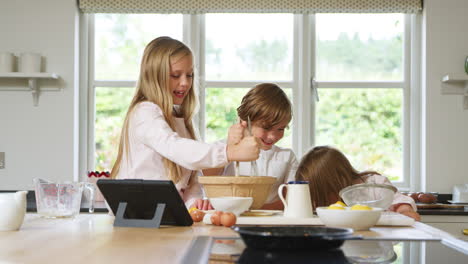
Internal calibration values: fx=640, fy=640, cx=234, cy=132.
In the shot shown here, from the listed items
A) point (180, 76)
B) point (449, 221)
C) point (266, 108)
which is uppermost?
point (180, 76)

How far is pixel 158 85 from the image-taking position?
7.27ft

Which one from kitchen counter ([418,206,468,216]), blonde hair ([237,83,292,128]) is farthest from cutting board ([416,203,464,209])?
blonde hair ([237,83,292,128])

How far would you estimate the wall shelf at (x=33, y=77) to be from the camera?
13.0 feet

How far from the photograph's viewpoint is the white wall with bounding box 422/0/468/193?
4043 mm

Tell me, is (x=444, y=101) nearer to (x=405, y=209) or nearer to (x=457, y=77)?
(x=457, y=77)

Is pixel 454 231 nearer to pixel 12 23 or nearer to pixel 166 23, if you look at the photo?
pixel 166 23

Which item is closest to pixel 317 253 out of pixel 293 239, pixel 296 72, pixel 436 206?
pixel 293 239

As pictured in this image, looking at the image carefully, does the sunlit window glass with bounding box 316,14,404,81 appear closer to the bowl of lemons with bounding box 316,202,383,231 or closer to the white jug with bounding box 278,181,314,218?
the white jug with bounding box 278,181,314,218

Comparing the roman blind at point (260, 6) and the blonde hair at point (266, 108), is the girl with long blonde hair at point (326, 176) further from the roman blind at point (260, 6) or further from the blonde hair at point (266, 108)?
the roman blind at point (260, 6)

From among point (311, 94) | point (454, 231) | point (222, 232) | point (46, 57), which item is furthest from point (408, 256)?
point (46, 57)

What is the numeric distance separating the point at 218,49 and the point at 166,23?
1.29 feet

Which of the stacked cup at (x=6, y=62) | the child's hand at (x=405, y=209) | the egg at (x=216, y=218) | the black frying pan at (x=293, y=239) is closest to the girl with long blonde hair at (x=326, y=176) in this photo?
the child's hand at (x=405, y=209)

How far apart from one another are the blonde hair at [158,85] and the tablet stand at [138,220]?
0.51 metres

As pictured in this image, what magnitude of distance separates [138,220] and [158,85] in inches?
26.7
